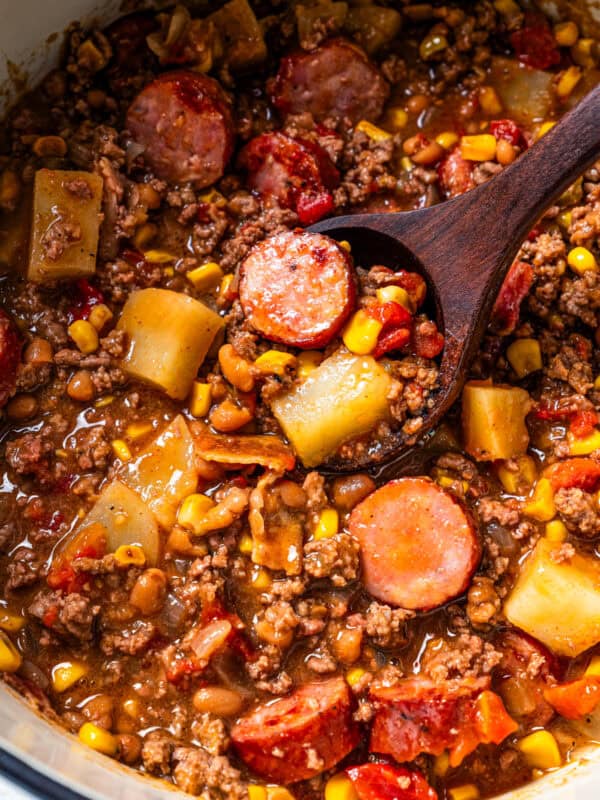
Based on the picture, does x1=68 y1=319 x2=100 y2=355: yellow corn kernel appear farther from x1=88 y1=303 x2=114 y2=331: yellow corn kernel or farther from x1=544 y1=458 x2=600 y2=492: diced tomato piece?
x1=544 y1=458 x2=600 y2=492: diced tomato piece

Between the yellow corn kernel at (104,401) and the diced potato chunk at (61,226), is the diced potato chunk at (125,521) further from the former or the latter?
the diced potato chunk at (61,226)

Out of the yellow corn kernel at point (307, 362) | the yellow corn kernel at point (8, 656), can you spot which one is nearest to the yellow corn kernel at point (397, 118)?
the yellow corn kernel at point (307, 362)

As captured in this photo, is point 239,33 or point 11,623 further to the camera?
point 239,33

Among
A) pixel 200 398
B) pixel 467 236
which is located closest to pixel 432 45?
pixel 467 236

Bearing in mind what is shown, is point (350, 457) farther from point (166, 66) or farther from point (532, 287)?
point (166, 66)

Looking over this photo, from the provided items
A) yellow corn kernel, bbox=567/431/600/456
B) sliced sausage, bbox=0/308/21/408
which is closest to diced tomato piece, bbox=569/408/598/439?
yellow corn kernel, bbox=567/431/600/456

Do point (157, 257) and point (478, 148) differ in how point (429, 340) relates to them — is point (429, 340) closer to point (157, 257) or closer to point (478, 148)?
point (478, 148)
